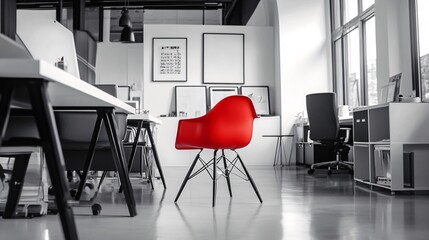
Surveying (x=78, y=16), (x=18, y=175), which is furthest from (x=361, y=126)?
(x=78, y=16)

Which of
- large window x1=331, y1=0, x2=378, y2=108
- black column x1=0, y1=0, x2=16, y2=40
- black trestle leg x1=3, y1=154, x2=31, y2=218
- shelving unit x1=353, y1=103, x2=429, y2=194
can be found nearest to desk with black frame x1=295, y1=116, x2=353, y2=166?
large window x1=331, y1=0, x2=378, y2=108

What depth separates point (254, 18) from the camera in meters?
10.9

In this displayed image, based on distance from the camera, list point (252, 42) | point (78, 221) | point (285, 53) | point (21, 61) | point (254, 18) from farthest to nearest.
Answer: point (254, 18) → point (252, 42) → point (285, 53) → point (78, 221) → point (21, 61)

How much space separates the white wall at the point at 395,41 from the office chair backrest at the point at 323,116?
2.39ft

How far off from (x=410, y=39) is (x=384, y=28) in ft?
1.16

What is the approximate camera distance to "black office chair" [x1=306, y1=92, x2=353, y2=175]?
626cm

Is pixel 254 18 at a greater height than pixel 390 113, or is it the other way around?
pixel 254 18

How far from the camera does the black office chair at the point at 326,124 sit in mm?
6258

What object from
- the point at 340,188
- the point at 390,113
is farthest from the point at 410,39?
the point at 340,188

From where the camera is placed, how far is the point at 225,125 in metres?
3.31

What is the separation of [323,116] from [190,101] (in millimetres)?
3590

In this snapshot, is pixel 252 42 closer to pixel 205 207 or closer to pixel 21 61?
pixel 205 207

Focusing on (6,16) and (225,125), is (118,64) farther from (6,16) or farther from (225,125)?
(225,125)

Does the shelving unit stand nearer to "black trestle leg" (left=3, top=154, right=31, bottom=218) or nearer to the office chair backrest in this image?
the office chair backrest
